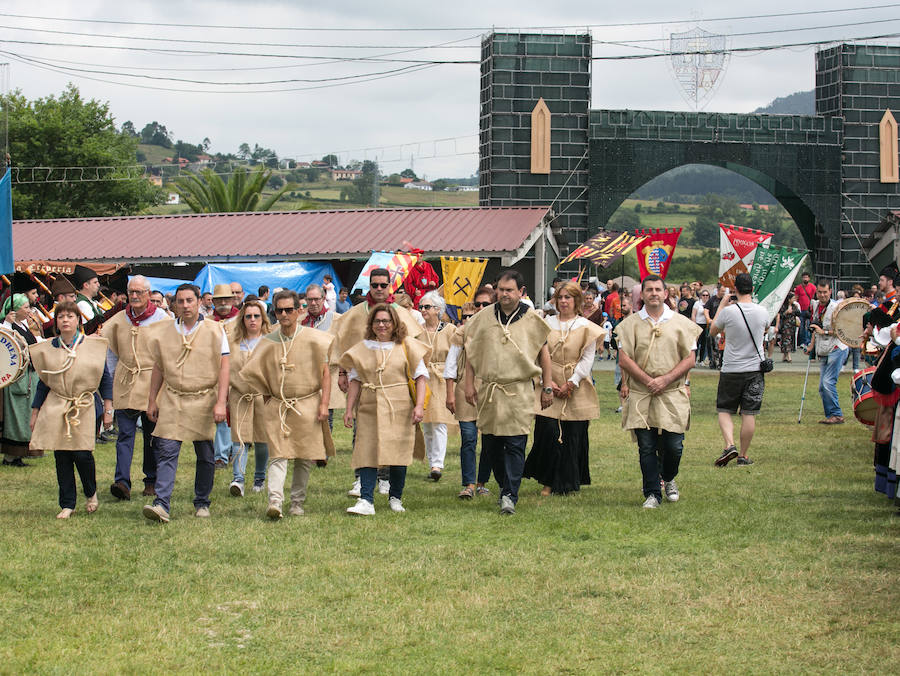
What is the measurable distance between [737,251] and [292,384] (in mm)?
7674

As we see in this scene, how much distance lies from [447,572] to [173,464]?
2.73m

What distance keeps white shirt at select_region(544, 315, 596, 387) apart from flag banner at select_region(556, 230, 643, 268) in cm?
1311

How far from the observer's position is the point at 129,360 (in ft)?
34.4

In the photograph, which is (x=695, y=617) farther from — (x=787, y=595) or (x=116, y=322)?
(x=116, y=322)

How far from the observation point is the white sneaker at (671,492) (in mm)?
9828

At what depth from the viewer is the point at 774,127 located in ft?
129

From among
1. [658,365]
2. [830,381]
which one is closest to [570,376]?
[658,365]

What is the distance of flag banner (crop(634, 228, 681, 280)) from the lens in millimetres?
21266

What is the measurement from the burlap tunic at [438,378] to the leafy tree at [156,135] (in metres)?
171

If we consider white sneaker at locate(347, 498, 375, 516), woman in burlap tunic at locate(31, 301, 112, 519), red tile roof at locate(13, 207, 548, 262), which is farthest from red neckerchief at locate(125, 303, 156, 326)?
red tile roof at locate(13, 207, 548, 262)

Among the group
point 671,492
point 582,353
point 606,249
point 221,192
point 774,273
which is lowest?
point 671,492

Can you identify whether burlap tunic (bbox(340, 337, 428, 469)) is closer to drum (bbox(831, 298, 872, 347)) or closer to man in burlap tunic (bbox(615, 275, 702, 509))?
man in burlap tunic (bbox(615, 275, 702, 509))

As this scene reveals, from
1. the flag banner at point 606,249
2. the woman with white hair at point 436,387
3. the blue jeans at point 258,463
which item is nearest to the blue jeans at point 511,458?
the woman with white hair at point 436,387

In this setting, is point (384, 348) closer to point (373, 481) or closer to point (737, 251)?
point (373, 481)
